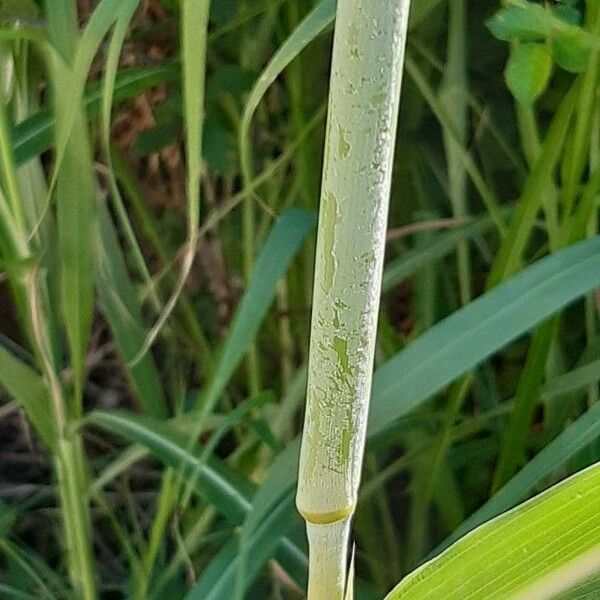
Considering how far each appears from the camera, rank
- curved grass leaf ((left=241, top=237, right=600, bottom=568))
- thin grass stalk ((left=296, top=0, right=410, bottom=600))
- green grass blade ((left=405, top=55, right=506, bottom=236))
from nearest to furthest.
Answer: thin grass stalk ((left=296, top=0, right=410, bottom=600)), curved grass leaf ((left=241, top=237, right=600, bottom=568)), green grass blade ((left=405, top=55, right=506, bottom=236))

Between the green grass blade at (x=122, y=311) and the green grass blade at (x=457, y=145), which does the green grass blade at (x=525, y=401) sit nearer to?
the green grass blade at (x=457, y=145)

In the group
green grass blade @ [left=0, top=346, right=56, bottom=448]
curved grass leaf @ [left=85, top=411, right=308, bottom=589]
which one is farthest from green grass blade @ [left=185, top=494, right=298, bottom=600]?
green grass blade @ [left=0, top=346, right=56, bottom=448]

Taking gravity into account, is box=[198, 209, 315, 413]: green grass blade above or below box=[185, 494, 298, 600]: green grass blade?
above

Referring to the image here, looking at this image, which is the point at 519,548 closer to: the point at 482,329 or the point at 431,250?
the point at 482,329

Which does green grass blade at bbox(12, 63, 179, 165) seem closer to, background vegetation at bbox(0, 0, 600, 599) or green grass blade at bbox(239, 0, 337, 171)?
background vegetation at bbox(0, 0, 600, 599)

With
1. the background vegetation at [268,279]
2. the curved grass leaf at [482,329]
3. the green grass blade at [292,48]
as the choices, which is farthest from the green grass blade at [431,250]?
the green grass blade at [292,48]

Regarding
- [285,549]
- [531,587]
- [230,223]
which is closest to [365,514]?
[285,549]

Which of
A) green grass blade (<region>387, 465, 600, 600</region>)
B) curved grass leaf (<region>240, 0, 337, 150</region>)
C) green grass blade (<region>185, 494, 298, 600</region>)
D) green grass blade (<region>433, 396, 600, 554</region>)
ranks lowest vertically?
green grass blade (<region>387, 465, 600, 600</region>)
